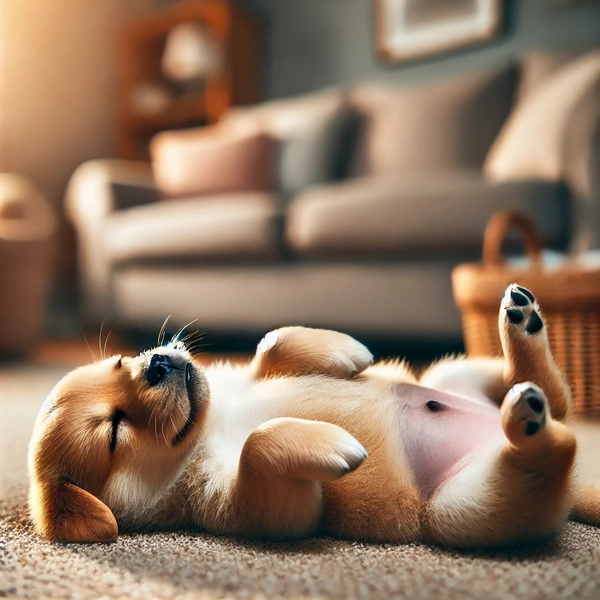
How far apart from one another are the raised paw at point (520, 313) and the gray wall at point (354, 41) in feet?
8.09

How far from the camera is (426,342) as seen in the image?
2.20 meters

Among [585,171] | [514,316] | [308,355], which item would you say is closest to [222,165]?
[585,171]

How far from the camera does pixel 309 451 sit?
2.17ft

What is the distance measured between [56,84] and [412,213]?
315 centimetres

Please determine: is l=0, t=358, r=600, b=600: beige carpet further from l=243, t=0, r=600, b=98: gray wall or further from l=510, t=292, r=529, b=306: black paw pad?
l=243, t=0, r=600, b=98: gray wall

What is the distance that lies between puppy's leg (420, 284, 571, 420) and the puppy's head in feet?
1.21

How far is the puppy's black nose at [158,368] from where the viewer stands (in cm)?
78

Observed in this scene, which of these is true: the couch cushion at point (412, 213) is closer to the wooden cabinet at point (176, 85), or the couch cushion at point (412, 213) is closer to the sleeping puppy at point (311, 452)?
the sleeping puppy at point (311, 452)

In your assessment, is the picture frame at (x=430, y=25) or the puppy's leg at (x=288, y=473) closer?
the puppy's leg at (x=288, y=473)

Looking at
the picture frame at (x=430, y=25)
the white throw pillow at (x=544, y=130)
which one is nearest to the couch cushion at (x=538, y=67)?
the white throw pillow at (x=544, y=130)

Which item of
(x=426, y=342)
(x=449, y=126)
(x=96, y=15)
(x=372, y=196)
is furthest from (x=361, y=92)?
(x=96, y=15)

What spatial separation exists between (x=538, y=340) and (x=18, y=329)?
7.94 ft

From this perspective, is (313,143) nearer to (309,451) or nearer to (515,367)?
(515,367)

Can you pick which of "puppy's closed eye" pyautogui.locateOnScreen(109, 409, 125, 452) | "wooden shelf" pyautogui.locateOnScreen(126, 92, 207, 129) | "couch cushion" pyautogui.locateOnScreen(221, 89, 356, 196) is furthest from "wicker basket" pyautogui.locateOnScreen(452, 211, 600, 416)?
"wooden shelf" pyautogui.locateOnScreen(126, 92, 207, 129)
